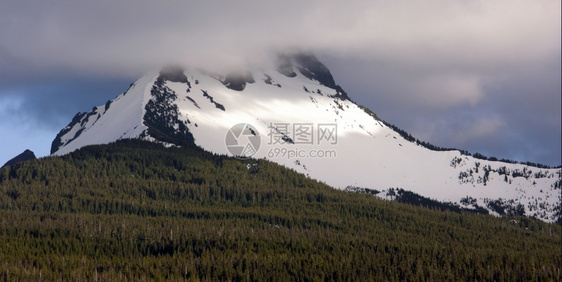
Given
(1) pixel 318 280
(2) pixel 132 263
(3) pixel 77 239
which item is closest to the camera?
(1) pixel 318 280

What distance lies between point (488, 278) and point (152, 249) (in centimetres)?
7595

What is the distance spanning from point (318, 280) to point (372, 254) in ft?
76.3

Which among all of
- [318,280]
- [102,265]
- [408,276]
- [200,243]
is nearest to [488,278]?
[408,276]

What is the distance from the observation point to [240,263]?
176 meters

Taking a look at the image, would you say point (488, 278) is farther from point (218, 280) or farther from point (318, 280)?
point (218, 280)

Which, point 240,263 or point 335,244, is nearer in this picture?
point 240,263

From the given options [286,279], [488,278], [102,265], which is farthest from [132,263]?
Answer: [488,278]

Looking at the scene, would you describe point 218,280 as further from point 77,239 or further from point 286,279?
point 77,239

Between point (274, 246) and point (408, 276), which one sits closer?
point (408, 276)

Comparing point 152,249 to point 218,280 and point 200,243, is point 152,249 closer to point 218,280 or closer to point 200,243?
point 200,243

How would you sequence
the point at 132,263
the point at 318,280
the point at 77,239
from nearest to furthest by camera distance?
the point at 318,280
the point at 132,263
the point at 77,239

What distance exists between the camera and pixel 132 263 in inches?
6934

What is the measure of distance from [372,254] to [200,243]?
39.9 meters

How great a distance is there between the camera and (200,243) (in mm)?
191750
